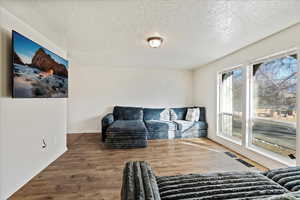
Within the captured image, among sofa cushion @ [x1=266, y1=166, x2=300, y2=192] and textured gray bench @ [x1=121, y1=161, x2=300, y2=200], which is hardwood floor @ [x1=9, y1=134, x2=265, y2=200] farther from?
sofa cushion @ [x1=266, y1=166, x2=300, y2=192]

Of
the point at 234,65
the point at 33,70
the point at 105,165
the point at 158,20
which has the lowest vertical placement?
the point at 105,165

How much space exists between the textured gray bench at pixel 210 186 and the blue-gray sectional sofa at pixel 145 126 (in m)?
2.61

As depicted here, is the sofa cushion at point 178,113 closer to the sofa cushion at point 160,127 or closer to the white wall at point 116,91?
the white wall at point 116,91

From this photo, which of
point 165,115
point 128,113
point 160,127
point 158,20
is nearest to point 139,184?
point 158,20

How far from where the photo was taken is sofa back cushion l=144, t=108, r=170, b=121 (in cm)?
509

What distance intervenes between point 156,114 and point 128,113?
3.05 feet

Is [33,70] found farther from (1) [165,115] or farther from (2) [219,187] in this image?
(1) [165,115]

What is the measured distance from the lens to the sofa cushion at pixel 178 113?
520 cm

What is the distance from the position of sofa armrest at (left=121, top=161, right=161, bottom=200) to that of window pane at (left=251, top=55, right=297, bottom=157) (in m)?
2.65

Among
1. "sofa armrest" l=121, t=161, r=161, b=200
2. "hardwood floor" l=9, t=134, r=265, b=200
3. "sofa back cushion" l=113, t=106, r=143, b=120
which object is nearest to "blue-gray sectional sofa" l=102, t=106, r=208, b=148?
"sofa back cushion" l=113, t=106, r=143, b=120

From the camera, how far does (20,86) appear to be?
6.36ft

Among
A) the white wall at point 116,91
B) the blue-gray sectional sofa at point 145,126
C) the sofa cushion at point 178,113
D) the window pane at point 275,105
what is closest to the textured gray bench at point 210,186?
the window pane at point 275,105

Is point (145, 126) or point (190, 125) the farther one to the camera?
point (190, 125)

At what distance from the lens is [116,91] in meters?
5.34
